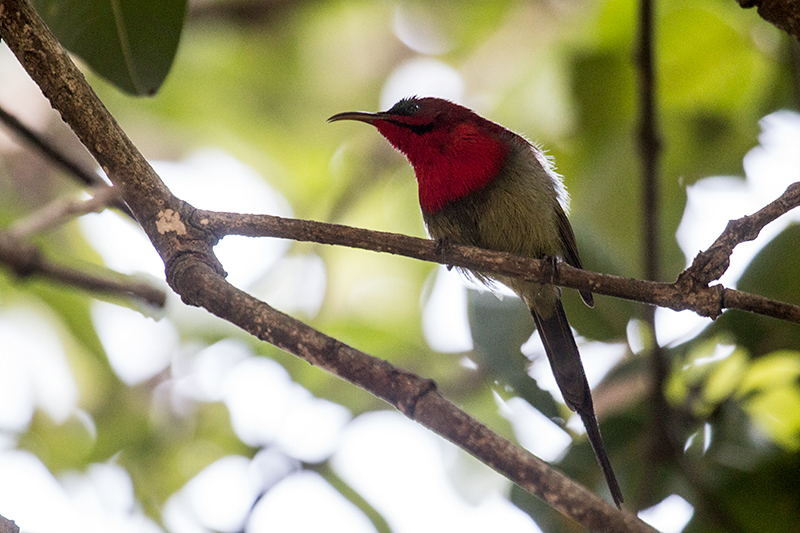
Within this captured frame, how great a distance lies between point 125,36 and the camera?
286cm

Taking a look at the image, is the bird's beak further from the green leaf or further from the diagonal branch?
the diagonal branch

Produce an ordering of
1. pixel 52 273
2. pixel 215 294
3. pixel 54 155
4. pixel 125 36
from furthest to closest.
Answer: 1. pixel 125 36
2. pixel 54 155
3. pixel 52 273
4. pixel 215 294

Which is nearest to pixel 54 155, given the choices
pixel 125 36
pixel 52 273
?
pixel 125 36

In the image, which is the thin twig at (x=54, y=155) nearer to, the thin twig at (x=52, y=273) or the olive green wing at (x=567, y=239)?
the thin twig at (x=52, y=273)

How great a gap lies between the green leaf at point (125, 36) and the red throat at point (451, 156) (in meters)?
1.19

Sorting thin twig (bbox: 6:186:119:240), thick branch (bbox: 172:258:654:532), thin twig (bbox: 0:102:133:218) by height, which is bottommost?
thick branch (bbox: 172:258:654:532)

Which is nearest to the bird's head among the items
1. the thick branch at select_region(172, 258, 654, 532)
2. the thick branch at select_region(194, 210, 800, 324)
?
the thick branch at select_region(194, 210, 800, 324)

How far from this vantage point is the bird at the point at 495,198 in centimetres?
342

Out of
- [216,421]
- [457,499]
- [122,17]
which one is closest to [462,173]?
[122,17]

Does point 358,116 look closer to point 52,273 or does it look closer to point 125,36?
point 125,36

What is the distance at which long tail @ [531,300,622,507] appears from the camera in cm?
297

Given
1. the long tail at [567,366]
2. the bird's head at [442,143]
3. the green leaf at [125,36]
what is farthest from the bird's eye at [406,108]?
the green leaf at [125,36]

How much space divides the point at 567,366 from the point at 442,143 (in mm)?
1193

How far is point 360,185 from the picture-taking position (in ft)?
18.1
